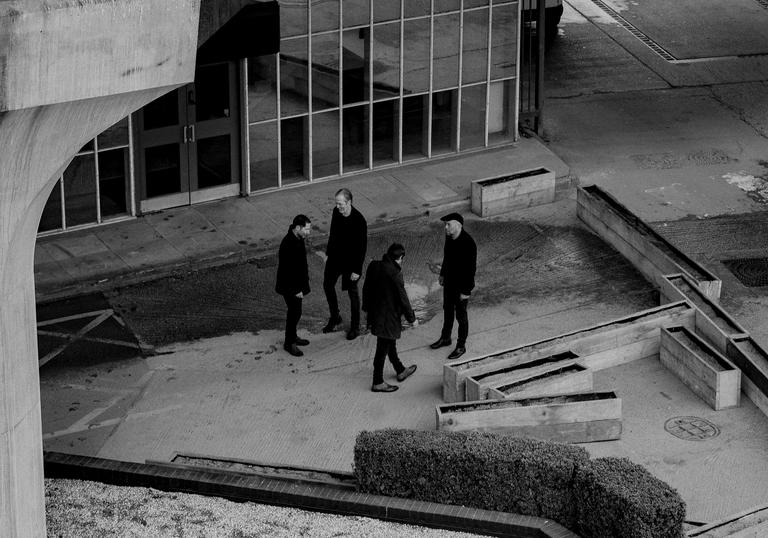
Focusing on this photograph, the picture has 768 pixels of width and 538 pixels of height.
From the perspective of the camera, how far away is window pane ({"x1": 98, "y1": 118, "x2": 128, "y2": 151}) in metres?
21.1

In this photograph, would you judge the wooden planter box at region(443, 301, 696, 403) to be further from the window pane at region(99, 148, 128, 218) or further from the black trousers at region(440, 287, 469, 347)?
the window pane at region(99, 148, 128, 218)

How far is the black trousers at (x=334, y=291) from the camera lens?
18.0 m

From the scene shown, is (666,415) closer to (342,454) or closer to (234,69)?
(342,454)

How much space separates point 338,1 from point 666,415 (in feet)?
29.4

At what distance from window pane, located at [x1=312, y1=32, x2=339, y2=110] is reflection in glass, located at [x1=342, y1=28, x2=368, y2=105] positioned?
17cm

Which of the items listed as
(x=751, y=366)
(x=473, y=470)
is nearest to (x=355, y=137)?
(x=751, y=366)

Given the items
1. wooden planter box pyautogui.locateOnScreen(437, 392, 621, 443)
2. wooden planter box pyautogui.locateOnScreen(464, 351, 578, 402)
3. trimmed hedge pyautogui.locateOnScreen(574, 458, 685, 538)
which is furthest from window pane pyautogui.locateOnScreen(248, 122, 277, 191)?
trimmed hedge pyautogui.locateOnScreen(574, 458, 685, 538)

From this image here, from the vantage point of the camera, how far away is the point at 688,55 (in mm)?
29750

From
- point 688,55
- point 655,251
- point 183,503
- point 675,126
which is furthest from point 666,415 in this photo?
point 688,55

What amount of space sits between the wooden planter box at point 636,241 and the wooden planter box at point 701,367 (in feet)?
4.62

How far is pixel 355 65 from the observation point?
75.8 feet

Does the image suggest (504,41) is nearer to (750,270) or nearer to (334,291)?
(750,270)

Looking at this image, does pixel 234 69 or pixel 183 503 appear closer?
pixel 183 503

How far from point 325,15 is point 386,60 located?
57.3 inches
